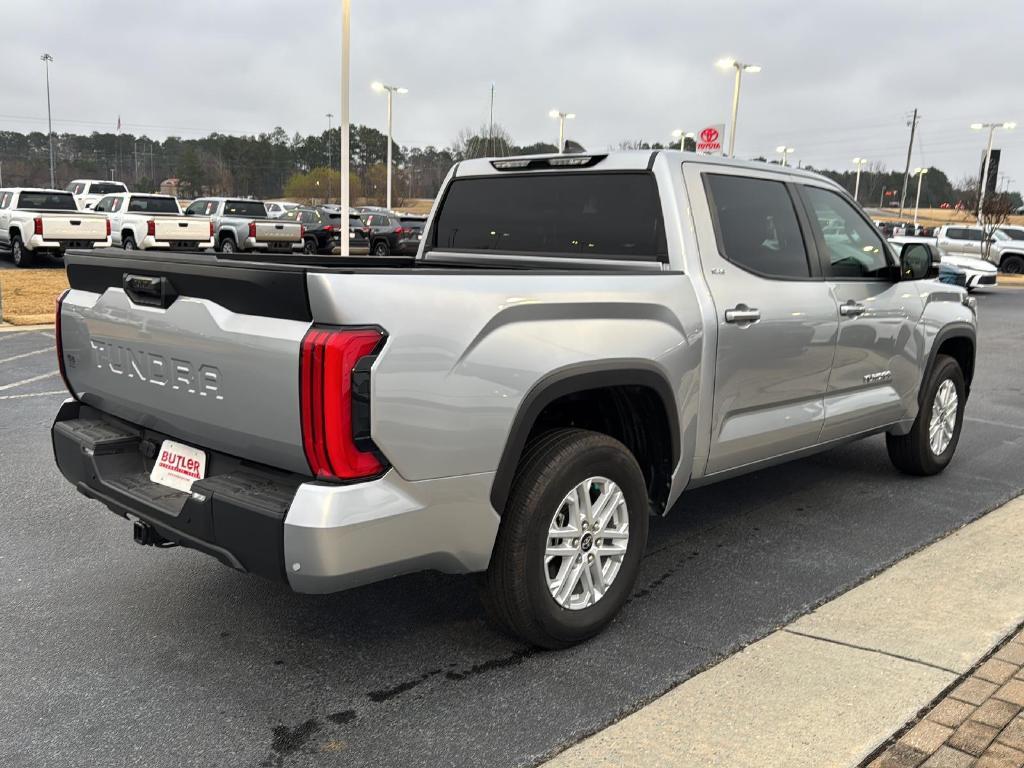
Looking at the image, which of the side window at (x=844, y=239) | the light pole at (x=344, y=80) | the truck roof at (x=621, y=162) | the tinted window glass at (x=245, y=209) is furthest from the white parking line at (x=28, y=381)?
the tinted window glass at (x=245, y=209)

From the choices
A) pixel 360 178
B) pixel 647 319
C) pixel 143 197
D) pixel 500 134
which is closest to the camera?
pixel 647 319

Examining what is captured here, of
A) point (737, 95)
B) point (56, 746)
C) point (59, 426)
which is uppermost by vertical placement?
point (737, 95)

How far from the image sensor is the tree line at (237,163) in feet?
263

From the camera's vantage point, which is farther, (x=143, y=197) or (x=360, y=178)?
(x=360, y=178)

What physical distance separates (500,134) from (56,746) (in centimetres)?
5882

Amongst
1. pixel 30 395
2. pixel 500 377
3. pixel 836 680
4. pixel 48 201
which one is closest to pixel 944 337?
pixel 836 680

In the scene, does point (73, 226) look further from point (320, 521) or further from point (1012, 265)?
point (1012, 265)

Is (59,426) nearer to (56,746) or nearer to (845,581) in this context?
(56,746)

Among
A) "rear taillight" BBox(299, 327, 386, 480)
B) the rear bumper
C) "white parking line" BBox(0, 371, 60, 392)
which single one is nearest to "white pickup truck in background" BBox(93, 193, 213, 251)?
"white parking line" BBox(0, 371, 60, 392)

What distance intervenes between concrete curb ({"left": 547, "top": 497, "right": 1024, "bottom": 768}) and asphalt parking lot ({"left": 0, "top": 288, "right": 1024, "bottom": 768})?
0.13 metres

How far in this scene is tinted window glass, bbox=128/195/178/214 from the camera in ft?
75.6

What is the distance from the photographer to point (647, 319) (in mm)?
3471

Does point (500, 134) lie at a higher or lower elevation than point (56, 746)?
higher

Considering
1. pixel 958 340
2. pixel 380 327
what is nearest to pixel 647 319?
pixel 380 327
